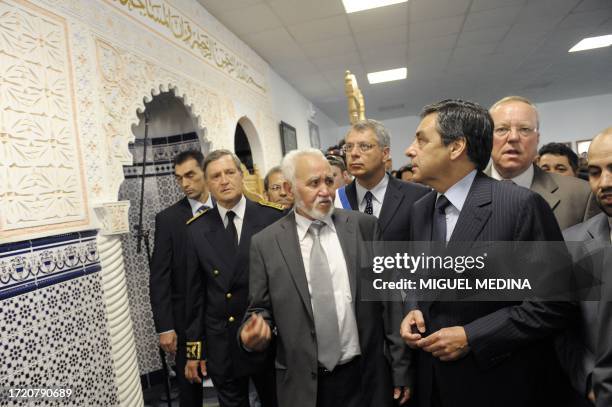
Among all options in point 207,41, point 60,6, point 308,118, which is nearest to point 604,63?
point 308,118

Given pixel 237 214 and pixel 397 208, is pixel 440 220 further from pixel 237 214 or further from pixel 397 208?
pixel 237 214

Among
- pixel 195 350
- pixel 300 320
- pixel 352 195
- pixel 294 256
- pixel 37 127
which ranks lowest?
pixel 195 350

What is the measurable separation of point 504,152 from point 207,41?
11.0 ft

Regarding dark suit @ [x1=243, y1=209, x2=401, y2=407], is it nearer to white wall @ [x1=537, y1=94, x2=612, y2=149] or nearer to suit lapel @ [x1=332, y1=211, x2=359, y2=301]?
suit lapel @ [x1=332, y1=211, x2=359, y2=301]

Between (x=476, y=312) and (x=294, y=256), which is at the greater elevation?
(x=294, y=256)

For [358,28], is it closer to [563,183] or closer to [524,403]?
[563,183]

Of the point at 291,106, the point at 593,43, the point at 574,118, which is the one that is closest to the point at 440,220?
the point at 291,106

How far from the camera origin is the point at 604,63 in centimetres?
834

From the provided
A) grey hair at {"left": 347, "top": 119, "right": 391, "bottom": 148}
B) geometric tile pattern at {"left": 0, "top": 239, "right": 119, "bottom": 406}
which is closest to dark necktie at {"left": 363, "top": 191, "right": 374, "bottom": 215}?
grey hair at {"left": 347, "top": 119, "right": 391, "bottom": 148}

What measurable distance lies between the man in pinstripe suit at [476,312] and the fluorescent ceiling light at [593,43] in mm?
7094

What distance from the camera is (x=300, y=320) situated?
1550mm

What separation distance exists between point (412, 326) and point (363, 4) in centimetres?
404

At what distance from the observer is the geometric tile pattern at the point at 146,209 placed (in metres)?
3.69

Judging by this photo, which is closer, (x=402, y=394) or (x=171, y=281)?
(x=402, y=394)
